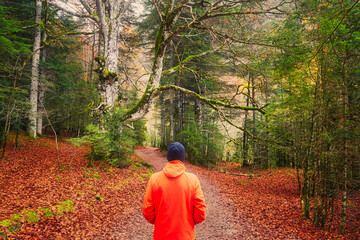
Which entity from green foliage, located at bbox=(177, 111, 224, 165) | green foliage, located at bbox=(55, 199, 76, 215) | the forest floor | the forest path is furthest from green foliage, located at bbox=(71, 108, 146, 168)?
green foliage, located at bbox=(177, 111, 224, 165)

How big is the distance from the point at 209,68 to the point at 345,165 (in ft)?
40.5

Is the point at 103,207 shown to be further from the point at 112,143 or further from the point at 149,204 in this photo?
the point at 149,204

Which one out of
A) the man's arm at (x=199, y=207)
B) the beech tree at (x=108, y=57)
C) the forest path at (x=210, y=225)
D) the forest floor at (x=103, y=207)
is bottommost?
the forest path at (x=210, y=225)

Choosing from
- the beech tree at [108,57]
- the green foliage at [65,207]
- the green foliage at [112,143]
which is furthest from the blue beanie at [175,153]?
the beech tree at [108,57]

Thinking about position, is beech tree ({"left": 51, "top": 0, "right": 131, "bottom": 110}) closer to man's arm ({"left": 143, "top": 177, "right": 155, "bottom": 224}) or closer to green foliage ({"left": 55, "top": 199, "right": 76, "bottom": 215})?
green foliage ({"left": 55, "top": 199, "right": 76, "bottom": 215})

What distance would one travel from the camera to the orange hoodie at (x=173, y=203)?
220 cm

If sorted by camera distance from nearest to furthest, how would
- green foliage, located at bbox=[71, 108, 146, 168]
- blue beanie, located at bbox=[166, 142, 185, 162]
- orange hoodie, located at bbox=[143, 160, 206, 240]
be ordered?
orange hoodie, located at bbox=[143, 160, 206, 240] → blue beanie, located at bbox=[166, 142, 185, 162] → green foliage, located at bbox=[71, 108, 146, 168]

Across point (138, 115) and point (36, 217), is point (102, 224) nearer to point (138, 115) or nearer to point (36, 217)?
point (36, 217)

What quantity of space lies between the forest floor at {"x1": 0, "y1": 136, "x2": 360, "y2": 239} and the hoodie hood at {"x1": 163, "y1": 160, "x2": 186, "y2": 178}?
333 cm

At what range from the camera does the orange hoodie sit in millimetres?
2197

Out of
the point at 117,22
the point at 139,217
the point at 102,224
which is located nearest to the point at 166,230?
the point at 102,224

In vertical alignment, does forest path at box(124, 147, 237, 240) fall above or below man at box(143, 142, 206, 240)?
below

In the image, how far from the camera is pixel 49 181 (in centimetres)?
565

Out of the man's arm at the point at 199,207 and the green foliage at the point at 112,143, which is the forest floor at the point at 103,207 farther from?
the man's arm at the point at 199,207
